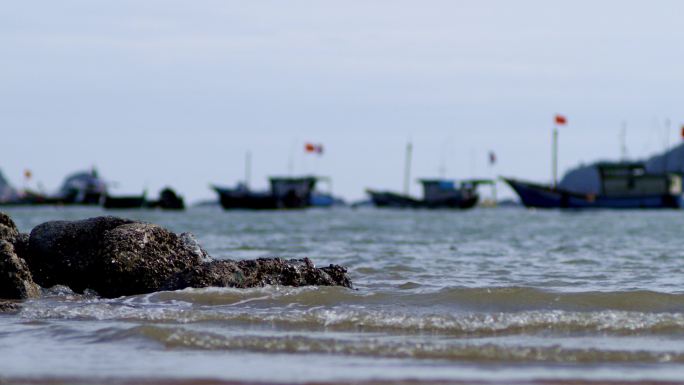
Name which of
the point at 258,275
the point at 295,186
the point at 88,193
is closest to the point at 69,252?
the point at 258,275

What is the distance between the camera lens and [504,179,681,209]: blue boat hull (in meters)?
79.6

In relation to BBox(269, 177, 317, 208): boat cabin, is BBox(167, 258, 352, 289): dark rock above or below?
below

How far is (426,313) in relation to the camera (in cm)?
1012

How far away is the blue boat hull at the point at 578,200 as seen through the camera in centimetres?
7962

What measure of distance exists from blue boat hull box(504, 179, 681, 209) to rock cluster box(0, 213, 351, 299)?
6932 centimetres

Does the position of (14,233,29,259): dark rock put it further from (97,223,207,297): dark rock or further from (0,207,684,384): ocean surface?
(97,223,207,297): dark rock

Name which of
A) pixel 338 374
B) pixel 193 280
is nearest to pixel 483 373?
pixel 338 374

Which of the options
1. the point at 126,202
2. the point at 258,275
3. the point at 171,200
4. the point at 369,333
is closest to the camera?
the point at 369,333

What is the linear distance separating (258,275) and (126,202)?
83836 mm

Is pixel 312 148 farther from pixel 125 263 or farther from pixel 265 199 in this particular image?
pixel 125 263

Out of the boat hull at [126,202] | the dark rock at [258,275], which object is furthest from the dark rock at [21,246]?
the boat hull at [126,202]

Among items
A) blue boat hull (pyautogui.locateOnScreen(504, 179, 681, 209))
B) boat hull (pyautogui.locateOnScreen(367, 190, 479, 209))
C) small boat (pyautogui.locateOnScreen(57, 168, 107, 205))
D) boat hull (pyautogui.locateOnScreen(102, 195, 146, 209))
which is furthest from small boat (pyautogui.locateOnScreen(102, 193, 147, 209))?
blue boat hull (pyautogui.locateOnScreen(504, 179, 681, 209))

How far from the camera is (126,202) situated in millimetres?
93562

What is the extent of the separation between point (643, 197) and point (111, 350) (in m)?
75.4
